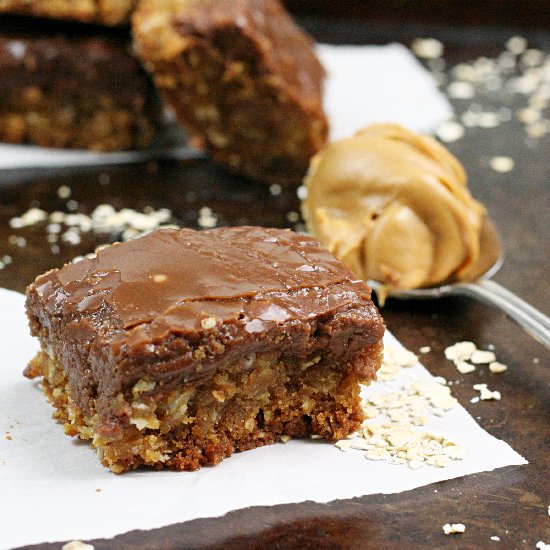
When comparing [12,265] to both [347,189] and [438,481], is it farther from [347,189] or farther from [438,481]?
[438,481]

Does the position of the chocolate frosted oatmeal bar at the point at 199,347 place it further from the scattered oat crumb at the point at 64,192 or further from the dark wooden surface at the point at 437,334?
the scattered oat crumb at the point at 64,192

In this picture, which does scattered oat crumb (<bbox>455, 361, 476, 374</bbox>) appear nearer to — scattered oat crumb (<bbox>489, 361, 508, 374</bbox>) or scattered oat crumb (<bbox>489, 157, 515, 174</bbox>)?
scattered oat crumb (<bbox>489, 361, 508, 374</bbox>)

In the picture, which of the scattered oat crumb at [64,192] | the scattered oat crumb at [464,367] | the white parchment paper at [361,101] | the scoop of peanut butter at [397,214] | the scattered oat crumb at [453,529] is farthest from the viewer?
the white parchment paper at [361,101]

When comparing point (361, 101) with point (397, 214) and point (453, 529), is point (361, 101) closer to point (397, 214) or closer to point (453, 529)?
point (397, 214)

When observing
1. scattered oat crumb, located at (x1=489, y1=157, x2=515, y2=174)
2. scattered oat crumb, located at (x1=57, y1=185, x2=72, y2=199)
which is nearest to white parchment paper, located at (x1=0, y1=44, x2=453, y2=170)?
scattered oat crumb, located at (x1=57, y1=185, x2=72, y2=199)

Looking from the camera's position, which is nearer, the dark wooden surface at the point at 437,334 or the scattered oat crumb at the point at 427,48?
the dark wooden surface at the point at 437,334

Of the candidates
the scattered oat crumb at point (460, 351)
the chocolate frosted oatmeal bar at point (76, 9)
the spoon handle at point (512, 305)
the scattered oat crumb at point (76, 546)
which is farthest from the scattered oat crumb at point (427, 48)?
the scattered oat crumb at point (76, 546)

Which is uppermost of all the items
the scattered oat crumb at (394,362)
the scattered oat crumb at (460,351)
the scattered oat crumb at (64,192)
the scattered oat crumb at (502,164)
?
the scattered oat crumb at (394,362)

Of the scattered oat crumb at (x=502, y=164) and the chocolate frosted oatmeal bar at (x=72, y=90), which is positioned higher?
the chocolate frosted oatmeal bar at (x=72, y=90)
